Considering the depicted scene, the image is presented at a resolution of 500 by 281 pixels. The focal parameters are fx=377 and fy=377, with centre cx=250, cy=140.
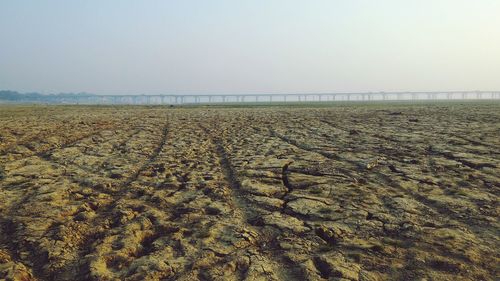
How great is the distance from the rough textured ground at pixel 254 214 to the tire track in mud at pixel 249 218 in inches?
0.6

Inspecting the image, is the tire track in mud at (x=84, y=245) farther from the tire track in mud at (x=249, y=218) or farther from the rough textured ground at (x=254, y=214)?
the tire track in mud at (x=249, y=218)

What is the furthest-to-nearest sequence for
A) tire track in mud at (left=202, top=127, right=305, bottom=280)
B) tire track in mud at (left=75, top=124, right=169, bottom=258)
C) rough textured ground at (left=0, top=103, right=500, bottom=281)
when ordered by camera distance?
tire track in mud at (left=75, top=124, right=169, bottom=258) < rough textured ground at (left=0, top=103, right=500, bottom=281) < tire track in mud at (left=202, top=127, right=305, bottom=280)

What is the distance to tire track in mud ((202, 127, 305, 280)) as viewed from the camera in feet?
9.79

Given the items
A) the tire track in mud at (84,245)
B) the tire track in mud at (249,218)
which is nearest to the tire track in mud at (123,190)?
the tire track in mud at (84,245)

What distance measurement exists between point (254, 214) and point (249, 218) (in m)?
0.14

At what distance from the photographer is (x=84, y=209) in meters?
4.50

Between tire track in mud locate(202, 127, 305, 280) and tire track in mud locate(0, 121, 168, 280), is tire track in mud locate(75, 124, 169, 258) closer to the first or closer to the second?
tire track in mud locate(0, 121, 168, 280)

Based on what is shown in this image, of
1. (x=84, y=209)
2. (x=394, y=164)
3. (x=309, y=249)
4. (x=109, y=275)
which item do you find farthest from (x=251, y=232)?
(x=394, y=164)

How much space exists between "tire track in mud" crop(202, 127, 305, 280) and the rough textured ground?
2cm

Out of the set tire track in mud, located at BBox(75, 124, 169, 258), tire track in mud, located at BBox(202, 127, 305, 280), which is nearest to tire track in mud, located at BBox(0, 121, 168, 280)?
tire track in mud, located at BBox(75, 124, 169, 258)

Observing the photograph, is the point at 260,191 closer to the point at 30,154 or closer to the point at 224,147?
the point at 224,147

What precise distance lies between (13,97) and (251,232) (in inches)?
8894

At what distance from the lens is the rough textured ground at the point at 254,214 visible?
3096mm

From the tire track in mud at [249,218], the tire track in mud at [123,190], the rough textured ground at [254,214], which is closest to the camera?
the tire track in mud at [249,218]
